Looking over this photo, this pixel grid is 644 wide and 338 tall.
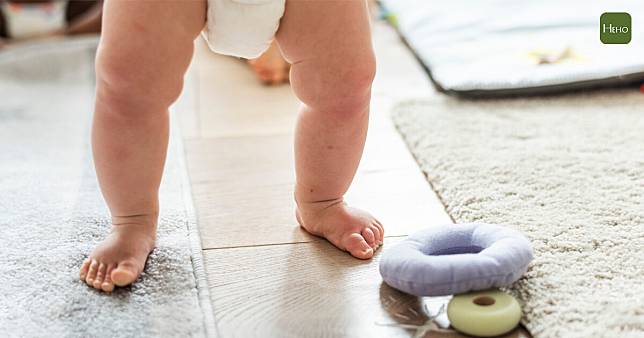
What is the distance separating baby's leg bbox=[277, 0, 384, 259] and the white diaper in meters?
0.02

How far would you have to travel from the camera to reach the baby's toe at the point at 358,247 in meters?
1.04

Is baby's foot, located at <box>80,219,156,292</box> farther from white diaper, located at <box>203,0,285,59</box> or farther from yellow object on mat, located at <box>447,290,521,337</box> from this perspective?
yellow object on mat, located at <box>447,290,521,337</box>

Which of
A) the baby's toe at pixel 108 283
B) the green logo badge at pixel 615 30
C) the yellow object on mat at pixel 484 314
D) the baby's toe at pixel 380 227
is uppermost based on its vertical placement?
the baby's toe at pixel 108 283

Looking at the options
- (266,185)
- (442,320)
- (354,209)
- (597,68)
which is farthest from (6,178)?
(597,68)

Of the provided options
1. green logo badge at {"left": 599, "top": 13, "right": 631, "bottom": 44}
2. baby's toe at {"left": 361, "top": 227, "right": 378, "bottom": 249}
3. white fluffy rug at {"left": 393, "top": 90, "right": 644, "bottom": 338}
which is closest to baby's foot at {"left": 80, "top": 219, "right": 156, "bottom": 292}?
baby's toe at {"left": 361, "top": 227, "right": 378, "bottom": 249}

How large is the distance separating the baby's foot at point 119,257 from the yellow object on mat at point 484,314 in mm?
360

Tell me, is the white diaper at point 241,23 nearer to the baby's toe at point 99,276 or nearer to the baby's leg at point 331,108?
the baby's leg at point 331,108

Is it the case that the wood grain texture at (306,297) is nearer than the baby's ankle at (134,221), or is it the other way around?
the wood grain texture at (306,297)

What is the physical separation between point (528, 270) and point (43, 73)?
4.12ft

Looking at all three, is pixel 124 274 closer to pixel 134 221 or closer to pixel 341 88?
pixel 134 221

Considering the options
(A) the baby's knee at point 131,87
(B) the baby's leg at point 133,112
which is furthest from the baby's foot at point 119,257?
(A) the baby's knee at point 131,87

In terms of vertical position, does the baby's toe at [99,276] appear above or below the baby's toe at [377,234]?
above

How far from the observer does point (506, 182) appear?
4.01 feet

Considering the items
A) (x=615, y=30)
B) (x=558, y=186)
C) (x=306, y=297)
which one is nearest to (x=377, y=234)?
(x=306, y=297)
